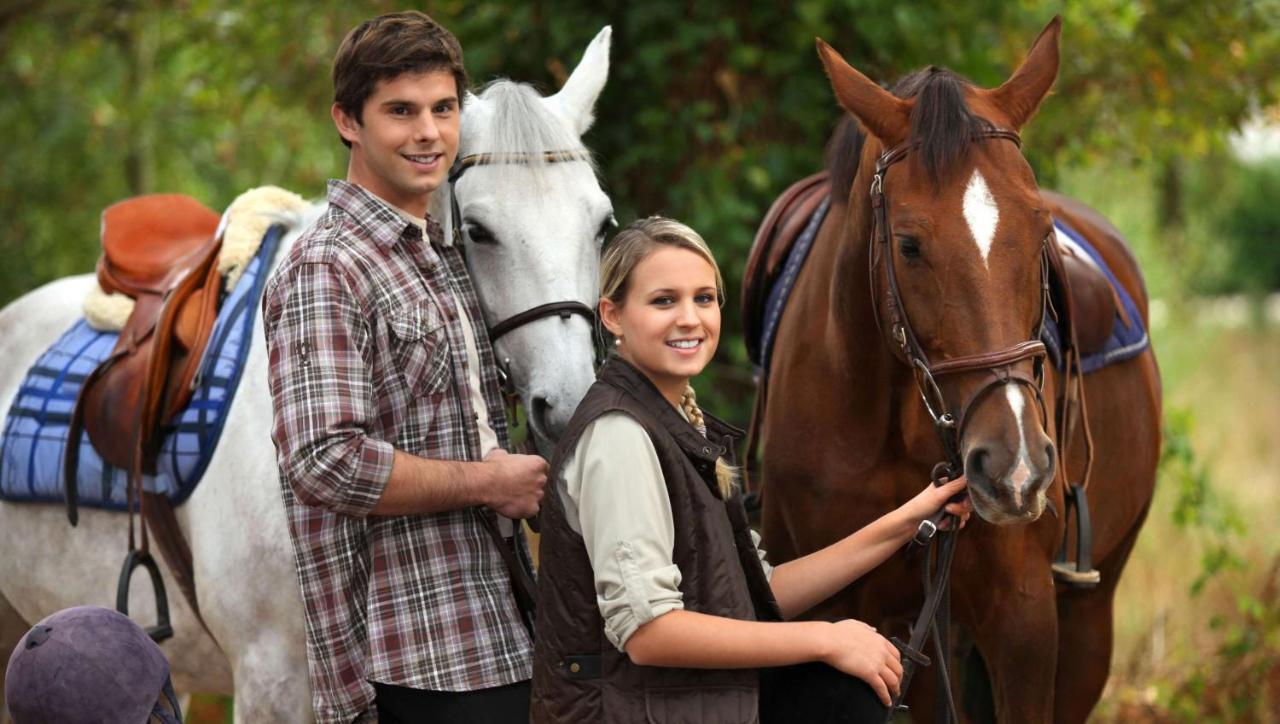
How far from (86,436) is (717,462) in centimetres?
193

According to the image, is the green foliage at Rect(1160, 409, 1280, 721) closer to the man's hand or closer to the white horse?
the white horse

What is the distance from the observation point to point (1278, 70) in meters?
5.70

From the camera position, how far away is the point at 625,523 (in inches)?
77.2

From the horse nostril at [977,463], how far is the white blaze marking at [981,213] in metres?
0.35

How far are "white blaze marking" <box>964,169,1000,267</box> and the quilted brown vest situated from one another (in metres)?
0.66

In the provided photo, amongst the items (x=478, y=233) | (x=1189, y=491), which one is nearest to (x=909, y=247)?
(x=478, y=233)

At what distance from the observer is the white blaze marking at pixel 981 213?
2410mm

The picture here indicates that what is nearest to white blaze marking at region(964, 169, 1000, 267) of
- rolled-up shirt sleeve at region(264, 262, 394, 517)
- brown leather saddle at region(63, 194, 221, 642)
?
rolled-up shirt sleeve at region(264, 262, 394, 517)

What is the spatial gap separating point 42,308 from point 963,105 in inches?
111

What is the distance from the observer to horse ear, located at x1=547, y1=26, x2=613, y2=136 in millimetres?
3027

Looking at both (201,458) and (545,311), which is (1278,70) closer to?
(545,311)

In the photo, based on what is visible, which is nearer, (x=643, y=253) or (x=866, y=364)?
(x=643, y=253)

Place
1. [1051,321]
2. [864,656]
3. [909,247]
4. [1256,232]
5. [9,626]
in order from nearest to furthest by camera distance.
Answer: [864,656]
[909,247]
[1051,321]
[9,626]
[1256,232]

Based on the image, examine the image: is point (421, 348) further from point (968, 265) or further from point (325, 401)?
point (968, 265)
